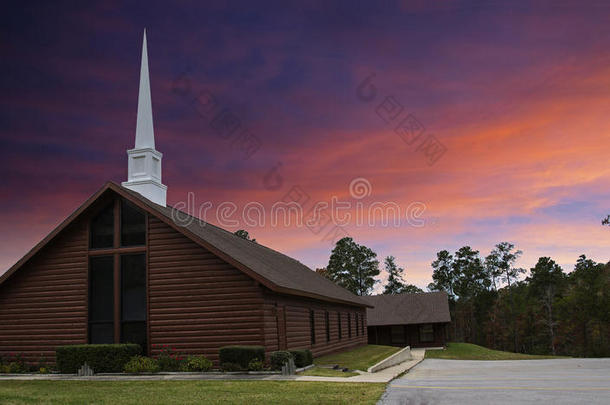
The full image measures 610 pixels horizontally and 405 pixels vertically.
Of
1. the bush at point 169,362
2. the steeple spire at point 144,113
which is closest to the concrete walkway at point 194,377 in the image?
the bush at point 169,362

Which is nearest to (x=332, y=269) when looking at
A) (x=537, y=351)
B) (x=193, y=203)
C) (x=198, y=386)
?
(x=537, y=351)

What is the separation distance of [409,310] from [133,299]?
36698mm

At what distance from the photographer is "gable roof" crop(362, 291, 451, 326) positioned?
→ 52.1 m

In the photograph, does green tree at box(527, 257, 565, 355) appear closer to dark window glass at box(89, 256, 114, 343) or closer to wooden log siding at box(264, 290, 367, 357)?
wooden log siding at box(264, 290, 367, 357)

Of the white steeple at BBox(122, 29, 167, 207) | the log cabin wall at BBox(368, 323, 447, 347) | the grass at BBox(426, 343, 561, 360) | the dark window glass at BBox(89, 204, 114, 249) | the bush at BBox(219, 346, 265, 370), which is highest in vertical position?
the white steeple at BBox(122, 29, 167, 207)

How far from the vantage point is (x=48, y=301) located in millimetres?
23125

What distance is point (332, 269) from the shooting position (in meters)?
79.7

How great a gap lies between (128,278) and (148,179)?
487cm

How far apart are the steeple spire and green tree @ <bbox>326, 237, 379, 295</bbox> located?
55.0 metres

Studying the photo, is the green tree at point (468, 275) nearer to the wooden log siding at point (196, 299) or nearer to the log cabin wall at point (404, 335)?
the log cabin wall at point (404, 335)

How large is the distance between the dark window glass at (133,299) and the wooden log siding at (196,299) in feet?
1.44

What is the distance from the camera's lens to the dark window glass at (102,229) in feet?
75.8

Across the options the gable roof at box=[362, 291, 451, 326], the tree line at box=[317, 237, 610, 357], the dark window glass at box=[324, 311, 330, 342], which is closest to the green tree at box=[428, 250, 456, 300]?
the tree line at box=[317, 237, 610, 357]

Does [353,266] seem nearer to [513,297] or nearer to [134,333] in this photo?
[513,297]
